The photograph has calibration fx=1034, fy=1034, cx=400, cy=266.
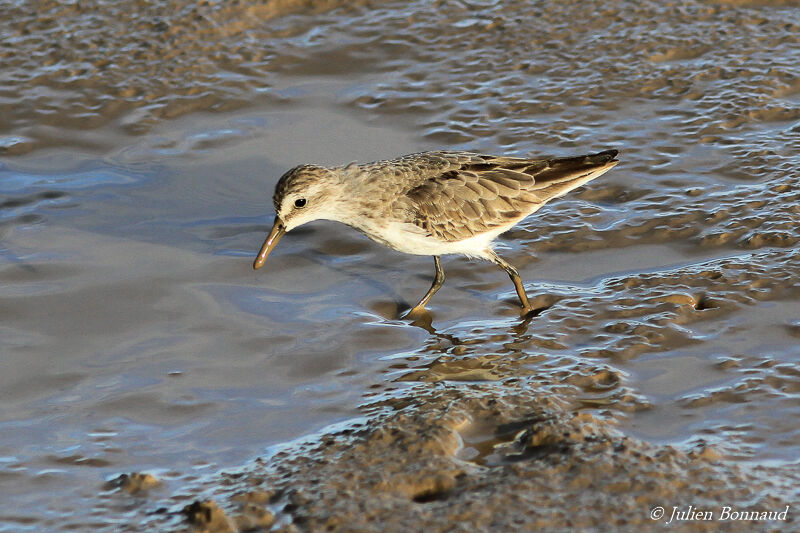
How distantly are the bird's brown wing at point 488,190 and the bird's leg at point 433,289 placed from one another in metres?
0.36

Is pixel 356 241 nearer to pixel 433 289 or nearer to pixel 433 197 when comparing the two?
pixel 433 289

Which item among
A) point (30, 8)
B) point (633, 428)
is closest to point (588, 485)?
point (633, 428)

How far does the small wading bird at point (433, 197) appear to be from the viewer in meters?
7.07

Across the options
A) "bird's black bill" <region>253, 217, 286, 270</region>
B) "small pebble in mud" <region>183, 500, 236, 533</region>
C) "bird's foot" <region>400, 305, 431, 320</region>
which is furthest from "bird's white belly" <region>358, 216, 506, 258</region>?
"small pebble in mud" <region>183, 500, 236, 533</region>

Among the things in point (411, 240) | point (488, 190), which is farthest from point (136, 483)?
point (488, 190)

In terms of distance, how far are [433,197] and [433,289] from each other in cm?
68

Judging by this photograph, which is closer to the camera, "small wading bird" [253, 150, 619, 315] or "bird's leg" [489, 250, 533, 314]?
"small wading bird" [253, 150, 619, 315]

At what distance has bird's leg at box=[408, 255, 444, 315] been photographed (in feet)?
24.2

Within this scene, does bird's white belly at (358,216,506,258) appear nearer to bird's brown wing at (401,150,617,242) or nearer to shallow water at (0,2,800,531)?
bird's brown wing at (401,150,617,242)

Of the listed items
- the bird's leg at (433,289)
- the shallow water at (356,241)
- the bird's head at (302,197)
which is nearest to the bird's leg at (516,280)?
the shallow water at (356,241)

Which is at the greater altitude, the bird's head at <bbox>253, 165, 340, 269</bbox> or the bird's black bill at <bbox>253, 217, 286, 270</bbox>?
the bird's head at <bbox>253, 165, 340, 269</bbox>

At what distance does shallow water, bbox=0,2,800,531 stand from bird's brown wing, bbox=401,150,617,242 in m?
0.60

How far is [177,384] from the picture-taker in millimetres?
6578

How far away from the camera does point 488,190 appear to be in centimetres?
736
